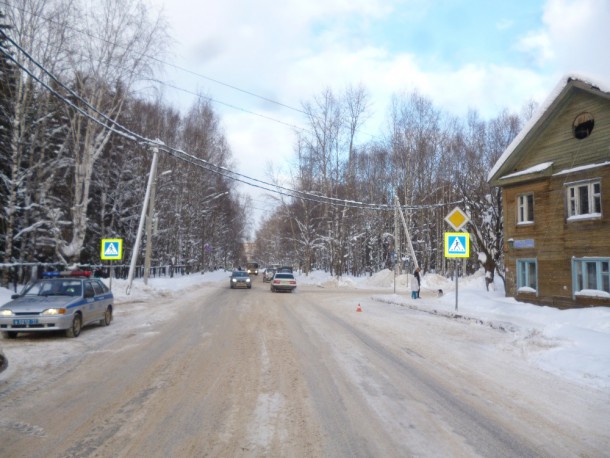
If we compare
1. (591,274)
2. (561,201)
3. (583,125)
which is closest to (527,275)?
(591,274)

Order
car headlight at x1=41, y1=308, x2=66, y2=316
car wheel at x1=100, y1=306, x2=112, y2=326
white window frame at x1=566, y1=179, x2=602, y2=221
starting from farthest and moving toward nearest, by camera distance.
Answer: white window frame at x1=566, y1=179, x2=602, y2=221
car wheel at x1=100, y1=306, x2=112, y2=326
car headlight at x1=41, y1=308, x2=66, y2=316

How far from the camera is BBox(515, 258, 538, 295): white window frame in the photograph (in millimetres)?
19688

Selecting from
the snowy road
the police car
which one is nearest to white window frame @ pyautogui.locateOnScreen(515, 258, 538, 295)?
the snowy road

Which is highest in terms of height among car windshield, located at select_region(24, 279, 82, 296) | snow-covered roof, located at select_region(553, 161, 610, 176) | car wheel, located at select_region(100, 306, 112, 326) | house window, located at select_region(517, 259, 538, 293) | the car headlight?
snow-covered roof, located at select_region(553, 161, 610, 176)

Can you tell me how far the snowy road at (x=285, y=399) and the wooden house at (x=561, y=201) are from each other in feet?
28.5

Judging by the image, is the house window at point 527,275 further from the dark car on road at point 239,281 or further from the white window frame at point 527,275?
the dark car on road at point 239,281

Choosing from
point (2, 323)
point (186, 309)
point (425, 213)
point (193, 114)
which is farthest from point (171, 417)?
point (425, 213)

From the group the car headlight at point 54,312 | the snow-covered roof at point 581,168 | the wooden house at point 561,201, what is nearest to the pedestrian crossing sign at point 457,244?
the wooden house at point 561,201

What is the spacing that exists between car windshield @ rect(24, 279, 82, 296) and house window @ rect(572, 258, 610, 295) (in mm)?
17114

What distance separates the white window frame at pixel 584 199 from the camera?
16.9m

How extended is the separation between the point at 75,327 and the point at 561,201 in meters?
17.8

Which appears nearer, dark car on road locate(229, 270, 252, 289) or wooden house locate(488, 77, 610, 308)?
wooden house locate(488, 77, 610, 308)

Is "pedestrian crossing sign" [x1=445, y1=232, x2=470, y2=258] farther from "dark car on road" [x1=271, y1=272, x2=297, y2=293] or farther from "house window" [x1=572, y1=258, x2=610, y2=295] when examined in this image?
"dark car on road" [x1=271, y1=272, x2=297, y2=293]

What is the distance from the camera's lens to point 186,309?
57.8 ft
